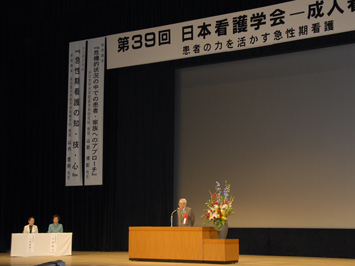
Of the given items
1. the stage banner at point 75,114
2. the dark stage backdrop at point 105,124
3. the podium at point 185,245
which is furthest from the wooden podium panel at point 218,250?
the stage banner at point 75,114

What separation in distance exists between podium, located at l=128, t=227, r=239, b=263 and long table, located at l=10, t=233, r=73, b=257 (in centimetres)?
225

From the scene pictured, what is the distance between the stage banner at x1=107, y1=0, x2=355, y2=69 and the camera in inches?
297

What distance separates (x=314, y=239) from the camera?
8156mm

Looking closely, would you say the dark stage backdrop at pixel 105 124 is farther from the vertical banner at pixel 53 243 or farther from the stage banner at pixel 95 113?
the vertical banner at pixel 53 243

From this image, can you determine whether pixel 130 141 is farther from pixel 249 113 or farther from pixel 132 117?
pixel 249 113

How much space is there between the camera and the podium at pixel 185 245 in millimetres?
6484

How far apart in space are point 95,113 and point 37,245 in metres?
2.80

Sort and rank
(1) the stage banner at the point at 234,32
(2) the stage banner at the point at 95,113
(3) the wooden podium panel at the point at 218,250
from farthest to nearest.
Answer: (2) the stage banner at the point at 95,113
(1) the stage banner at the point at 234,32
(3) the wooden podium panel at the point at 218,250

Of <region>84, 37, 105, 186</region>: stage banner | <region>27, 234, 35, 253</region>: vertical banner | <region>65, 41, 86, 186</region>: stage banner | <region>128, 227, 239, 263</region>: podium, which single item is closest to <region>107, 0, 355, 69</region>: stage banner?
<region>84, 37, 105, 186</region>: stage banner

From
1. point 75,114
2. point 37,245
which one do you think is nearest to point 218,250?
point 37,245

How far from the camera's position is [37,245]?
8.63 m

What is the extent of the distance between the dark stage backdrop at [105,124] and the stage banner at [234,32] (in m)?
0.34

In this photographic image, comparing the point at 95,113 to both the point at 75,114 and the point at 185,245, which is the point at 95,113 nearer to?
the point at 75,114

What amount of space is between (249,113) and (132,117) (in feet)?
8.20
